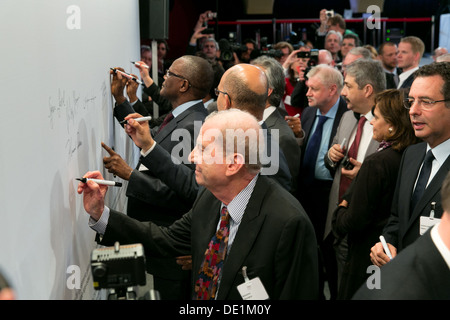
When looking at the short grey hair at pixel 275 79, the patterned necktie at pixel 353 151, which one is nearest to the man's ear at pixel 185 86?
the short grey hair at pixel 275 79

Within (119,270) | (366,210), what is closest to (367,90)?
(366,210)

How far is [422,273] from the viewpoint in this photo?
132 cm

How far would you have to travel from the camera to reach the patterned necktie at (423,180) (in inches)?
93.7

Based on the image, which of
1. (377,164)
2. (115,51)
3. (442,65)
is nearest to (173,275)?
(377,164)

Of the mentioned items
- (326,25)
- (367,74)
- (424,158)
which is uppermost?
(326,25)

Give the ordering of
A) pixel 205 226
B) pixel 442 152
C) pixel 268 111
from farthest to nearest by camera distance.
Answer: pixel 268 111, pixel 442 152, pixel 205 226

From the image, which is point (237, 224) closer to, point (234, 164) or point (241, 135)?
point (234, 164)

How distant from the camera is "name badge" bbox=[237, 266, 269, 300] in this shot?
1832 mm

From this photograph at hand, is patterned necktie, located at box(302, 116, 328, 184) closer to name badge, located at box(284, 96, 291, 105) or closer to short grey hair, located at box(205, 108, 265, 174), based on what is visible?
name badge, located at box(284, 96, 291, 105)

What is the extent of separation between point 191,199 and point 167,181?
18cm

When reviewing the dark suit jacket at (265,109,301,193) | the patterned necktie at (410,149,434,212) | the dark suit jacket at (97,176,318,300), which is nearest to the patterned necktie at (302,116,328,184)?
the dark suit jacket at (265,109,301,193)

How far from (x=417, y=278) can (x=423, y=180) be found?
1.17 meters

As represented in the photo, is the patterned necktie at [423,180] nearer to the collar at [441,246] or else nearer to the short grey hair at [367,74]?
the collar at [441,246]

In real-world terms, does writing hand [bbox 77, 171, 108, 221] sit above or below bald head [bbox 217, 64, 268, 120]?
below
